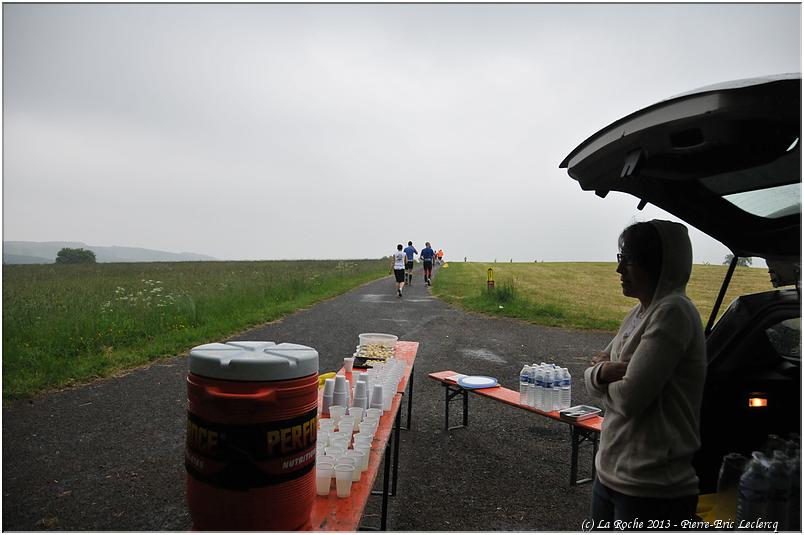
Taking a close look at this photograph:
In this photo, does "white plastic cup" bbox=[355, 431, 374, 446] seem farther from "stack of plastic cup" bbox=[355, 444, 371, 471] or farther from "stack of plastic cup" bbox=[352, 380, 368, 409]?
"stack of plastic cup" bbox=[352, 380, 368, 409]

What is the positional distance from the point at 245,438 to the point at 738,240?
8.70 feet

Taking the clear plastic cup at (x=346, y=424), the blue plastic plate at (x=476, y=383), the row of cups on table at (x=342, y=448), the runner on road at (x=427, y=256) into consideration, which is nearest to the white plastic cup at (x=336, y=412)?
the row of cups on table at (x=342, y=448)

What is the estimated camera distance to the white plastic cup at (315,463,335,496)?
198cm

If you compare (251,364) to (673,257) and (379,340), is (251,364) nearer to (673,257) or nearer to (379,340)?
(673,257)

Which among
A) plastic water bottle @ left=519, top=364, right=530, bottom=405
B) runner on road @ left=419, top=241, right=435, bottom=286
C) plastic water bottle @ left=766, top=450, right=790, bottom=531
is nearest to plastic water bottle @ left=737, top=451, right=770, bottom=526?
plastic water bottle @ left=766, top=450, right=790, bottom=531

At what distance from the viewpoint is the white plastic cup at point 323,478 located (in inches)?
78.0

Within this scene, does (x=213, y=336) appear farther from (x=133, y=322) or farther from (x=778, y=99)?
(x=778, y=99)

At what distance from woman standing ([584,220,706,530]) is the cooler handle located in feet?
4.40

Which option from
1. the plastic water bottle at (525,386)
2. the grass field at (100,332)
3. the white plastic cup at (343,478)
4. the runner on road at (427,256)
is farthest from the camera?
the runner on road at (427,256)

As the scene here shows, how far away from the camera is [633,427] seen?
199 cm

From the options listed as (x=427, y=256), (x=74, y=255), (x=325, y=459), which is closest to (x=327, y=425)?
(x=325, y=459)

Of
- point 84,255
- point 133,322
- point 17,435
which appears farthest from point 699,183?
point 84,255

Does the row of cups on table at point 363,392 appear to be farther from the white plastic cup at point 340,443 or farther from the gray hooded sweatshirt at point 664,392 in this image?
the gray hooded sweatshirt at point 664,392

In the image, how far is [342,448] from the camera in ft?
7.20
